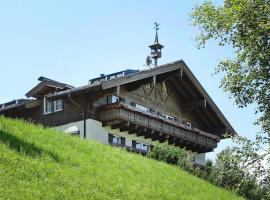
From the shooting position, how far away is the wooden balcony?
35312mm

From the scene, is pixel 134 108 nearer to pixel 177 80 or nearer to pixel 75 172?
pixel 177 80

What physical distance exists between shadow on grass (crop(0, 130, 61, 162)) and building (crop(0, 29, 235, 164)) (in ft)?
46.8

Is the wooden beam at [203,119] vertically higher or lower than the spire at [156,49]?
lower

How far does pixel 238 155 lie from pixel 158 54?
21805 mm

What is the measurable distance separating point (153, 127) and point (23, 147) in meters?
20.1

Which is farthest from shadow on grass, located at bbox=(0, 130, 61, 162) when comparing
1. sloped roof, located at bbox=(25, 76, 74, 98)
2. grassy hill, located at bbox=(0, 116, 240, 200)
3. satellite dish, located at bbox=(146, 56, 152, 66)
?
satellite dish, located at bbox=(146, 56, 152, 66)

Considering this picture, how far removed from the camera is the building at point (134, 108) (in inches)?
1412

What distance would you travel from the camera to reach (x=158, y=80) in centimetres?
4203

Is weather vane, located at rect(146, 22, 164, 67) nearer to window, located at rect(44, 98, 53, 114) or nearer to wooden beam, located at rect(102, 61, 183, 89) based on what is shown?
wooden beam, located at rect(102, 61, 183, 89)

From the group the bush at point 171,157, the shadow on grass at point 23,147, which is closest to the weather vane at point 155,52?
the bush at point 171,157

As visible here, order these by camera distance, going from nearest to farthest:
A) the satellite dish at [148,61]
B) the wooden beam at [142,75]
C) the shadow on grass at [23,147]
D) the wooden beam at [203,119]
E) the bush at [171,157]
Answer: the shadow on grass at [23,147] < the bush at [171,157] < the wooden beam at [142,75] < the satellite dish at [148,61] < the wooden beam at [203,119]

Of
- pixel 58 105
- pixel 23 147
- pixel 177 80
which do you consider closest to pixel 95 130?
pixel 58 105

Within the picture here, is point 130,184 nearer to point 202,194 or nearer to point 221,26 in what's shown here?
point 202,194

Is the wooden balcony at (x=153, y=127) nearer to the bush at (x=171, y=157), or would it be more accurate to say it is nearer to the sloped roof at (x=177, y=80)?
the sloped roof at (x=177, y=80)
